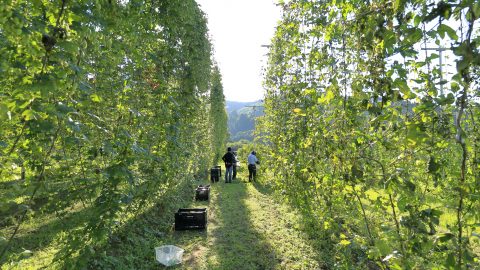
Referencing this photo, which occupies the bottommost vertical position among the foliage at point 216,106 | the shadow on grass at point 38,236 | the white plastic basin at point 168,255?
the shadow on grass at point 38,236

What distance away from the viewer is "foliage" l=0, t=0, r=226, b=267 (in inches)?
77.3

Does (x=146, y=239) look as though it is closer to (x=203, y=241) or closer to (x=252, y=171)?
(x=203, y=241)

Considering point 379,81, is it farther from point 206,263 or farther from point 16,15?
point 206,263

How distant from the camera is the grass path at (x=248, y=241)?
5.53 metres

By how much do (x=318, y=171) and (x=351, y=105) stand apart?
2409 mm

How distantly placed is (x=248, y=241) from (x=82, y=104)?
4.95m

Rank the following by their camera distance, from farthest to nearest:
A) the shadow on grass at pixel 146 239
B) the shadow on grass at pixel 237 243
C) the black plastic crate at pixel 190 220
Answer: the black plastic crate at pixel 190 220, the shadow on grass at pixel 237 243, the shadow on grass at pixel 146 239

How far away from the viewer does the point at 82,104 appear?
2512 mm

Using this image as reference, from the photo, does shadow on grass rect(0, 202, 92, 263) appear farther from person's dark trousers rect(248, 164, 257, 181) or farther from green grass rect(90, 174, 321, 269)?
person's dark trousers rect(248, 164, 257, 181)

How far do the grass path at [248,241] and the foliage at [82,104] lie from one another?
4.84 ft

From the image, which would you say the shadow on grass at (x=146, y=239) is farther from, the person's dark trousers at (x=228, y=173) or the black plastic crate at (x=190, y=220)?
the person's dark trousers at (x=228, y=173)

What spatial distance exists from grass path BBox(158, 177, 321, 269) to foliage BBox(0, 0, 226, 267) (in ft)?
4.84

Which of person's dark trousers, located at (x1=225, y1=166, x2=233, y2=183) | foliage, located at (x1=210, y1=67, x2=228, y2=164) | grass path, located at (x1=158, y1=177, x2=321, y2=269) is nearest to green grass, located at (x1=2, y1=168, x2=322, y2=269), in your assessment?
grass path, located at (x1=158, y1=177, x2=321, y2=269)

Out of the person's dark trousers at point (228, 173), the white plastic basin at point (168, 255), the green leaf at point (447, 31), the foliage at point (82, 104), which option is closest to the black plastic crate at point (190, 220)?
the foliage at point (82, 104)
